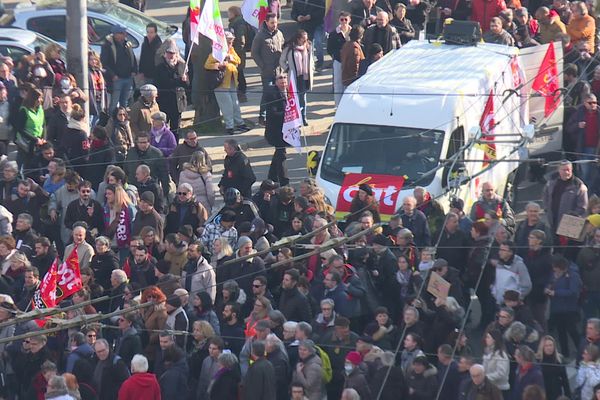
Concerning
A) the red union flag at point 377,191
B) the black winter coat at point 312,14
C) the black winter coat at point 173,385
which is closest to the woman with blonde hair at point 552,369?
the black winter coat at point 173,385

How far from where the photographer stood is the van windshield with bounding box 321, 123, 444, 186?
20.6 m

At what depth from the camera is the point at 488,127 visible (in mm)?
21688

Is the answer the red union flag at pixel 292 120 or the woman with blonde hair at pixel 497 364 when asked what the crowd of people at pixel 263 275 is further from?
the red union flag at pixel 292 120

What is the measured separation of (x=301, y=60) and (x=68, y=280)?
328 inches

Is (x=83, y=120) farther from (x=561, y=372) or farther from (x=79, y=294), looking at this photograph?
(x=561, y=372)

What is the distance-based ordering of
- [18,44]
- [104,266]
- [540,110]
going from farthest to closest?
[18,44], [540,110], [104,266]

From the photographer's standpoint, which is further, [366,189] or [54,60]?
[54,60]

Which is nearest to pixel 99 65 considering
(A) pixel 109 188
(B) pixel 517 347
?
(A) pixel 109 188

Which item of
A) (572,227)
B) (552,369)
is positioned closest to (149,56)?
(572,227)

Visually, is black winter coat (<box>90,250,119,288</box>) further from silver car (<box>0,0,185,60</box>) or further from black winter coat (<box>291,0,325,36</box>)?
black winter coat (<box>291,0,325,36</box>)

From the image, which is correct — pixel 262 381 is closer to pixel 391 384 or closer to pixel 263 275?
pixel 391 384

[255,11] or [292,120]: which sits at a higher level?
[255,11]

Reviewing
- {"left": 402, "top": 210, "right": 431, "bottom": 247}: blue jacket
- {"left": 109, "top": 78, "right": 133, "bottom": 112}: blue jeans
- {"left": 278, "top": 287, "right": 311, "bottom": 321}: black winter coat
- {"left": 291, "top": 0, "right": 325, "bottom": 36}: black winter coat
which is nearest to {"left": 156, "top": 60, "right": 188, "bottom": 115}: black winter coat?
{"left": 109, "top": 78, "right": 133, "bottom": 112}: blue jeans

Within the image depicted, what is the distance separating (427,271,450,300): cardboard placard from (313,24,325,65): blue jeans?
11.8m
